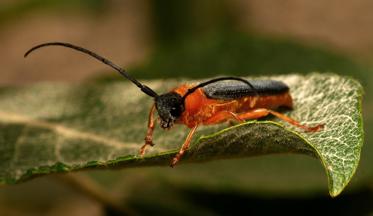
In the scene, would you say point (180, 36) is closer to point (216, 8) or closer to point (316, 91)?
point (216, 8)

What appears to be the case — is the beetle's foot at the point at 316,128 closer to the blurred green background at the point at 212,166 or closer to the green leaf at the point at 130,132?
the green leaf at the point at 130,132

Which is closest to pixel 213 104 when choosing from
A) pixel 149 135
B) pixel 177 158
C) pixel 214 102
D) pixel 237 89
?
pixel 214 102

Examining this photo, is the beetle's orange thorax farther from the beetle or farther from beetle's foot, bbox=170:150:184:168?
beetle's foot, bbox=170:150:184:168

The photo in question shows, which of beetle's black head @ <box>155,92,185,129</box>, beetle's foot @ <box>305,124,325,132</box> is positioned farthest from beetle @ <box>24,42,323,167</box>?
beetle's foot @ <box>305,124,325,132</box>

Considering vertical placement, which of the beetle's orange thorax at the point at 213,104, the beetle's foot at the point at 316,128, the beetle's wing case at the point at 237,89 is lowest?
the beetle's orange thorax at the point at 213,104

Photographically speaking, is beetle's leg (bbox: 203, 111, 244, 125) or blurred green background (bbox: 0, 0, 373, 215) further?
blurred green background (bbox: 0, 0, 373, 215)

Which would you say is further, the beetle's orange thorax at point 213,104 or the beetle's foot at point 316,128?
the beetle's orange thorax at point 213,104

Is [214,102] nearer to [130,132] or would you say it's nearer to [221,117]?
[221,117]

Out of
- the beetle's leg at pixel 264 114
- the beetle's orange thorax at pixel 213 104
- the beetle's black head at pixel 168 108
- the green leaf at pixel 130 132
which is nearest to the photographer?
the green leaf at pixel 130 132

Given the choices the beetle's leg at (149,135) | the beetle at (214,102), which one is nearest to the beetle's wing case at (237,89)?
the beetle at (214,102)
